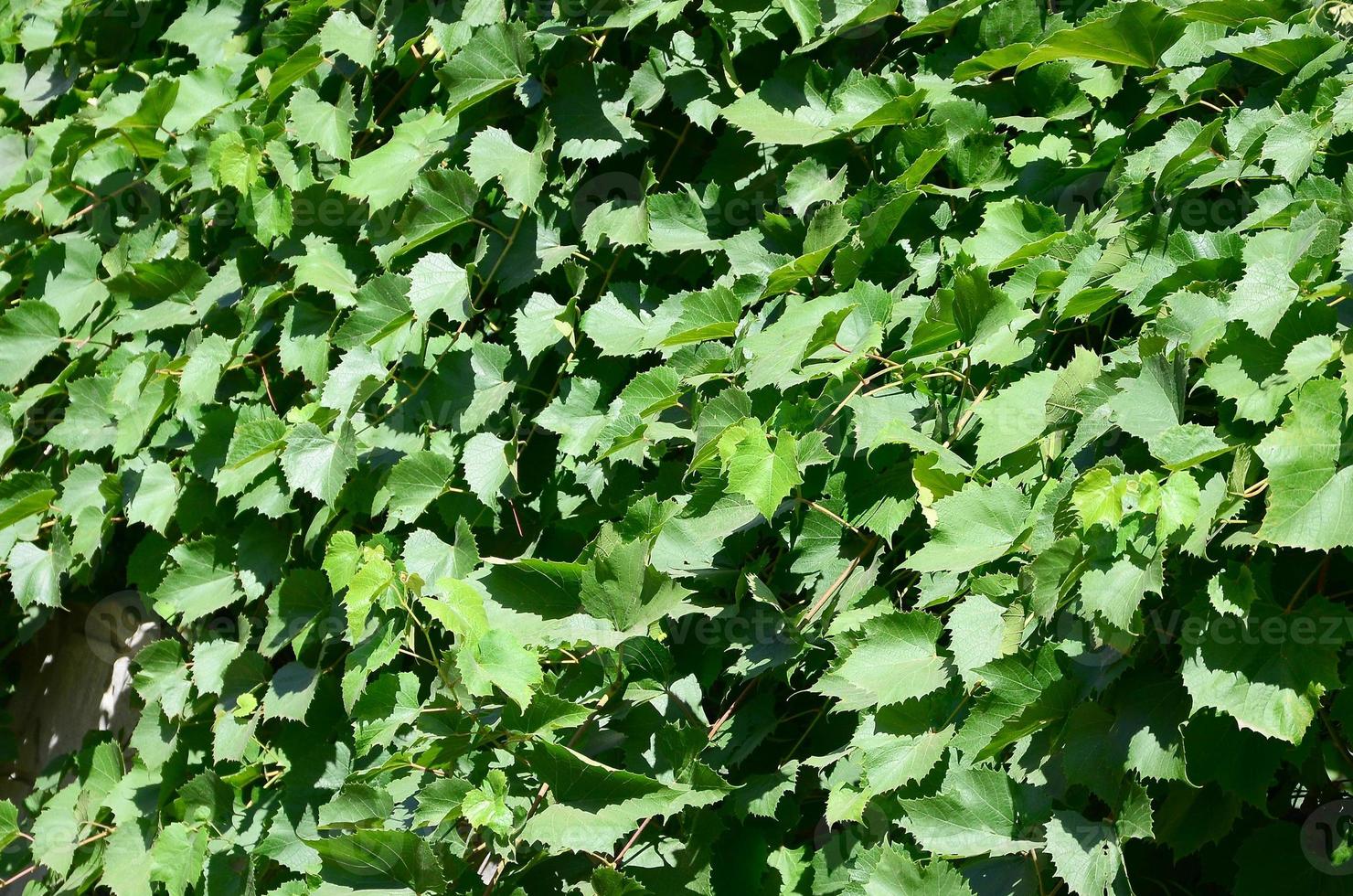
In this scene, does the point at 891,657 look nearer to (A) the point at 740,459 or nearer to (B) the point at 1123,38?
(A) the point at 740,459

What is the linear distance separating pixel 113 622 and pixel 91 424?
72cm

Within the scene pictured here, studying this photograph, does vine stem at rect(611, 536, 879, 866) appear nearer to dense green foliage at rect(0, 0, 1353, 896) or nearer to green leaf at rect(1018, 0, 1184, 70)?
dense green foliage at rect(0, 0, 1353, 896)

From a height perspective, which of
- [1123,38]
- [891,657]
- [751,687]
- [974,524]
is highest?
[1123,38]

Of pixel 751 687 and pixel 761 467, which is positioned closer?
pixel 761 467

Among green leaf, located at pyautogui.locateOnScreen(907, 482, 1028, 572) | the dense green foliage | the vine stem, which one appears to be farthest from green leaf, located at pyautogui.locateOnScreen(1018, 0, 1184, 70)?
the vine stem

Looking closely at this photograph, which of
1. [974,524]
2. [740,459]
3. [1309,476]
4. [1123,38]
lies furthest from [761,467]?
[1123,38]

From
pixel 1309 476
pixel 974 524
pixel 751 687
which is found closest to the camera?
pixel 1309 476

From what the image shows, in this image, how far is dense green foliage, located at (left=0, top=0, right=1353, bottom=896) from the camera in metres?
1.31

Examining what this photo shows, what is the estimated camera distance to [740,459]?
1563mm

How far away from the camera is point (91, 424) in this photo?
289 cm

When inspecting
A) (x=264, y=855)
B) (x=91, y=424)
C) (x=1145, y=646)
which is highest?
(x=1145, y=646)

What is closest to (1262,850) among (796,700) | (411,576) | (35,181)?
(796,700)

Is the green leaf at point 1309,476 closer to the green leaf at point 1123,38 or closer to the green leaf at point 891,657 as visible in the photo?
the green leaf at point 891,657

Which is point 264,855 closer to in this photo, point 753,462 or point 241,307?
point 241,307
